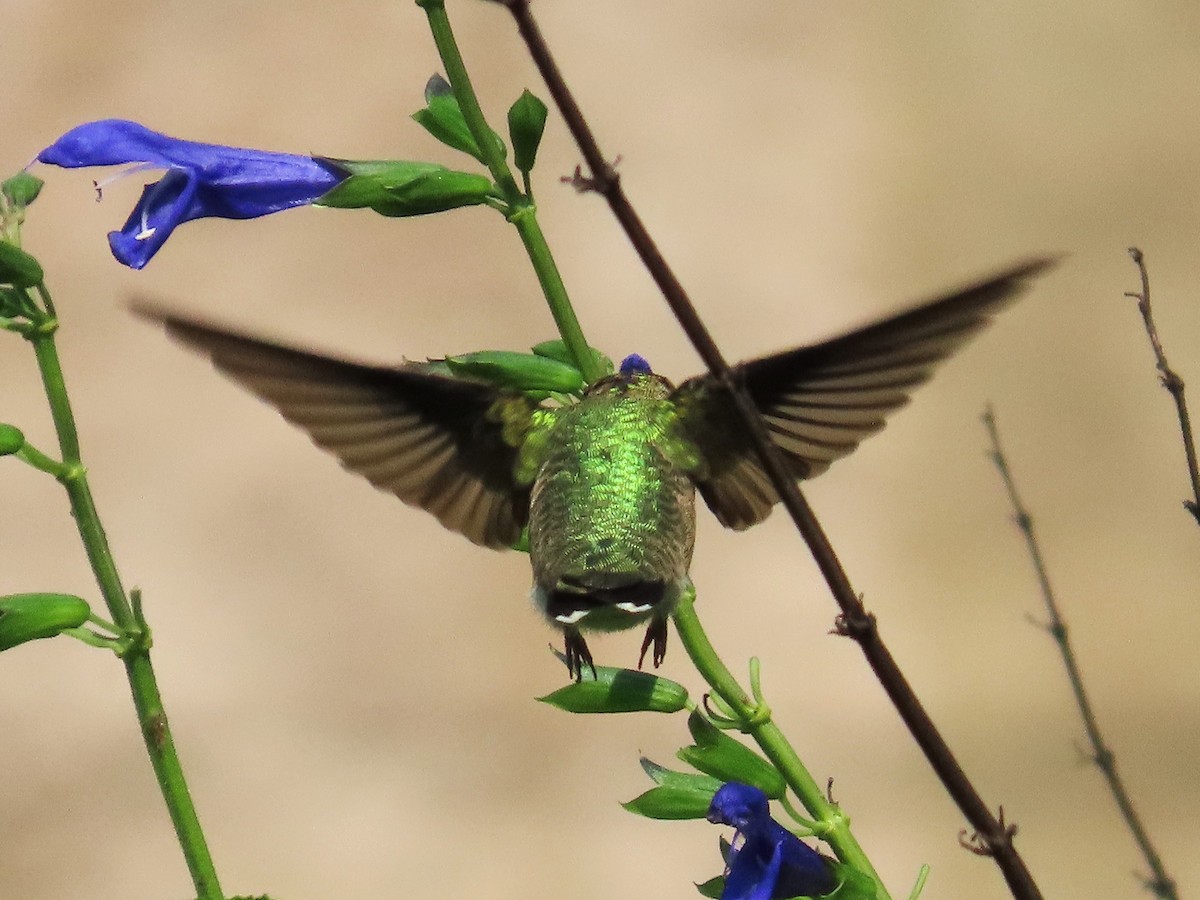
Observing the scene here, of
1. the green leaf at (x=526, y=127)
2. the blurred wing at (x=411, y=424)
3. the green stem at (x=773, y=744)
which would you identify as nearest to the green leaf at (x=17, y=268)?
the blurred wing at (x=411, y=424)

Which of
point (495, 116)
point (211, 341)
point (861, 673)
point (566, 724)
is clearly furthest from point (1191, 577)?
point (211, 341)

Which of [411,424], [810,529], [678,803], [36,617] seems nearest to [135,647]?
[36,617]

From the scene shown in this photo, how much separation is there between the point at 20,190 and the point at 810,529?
0.53 metres

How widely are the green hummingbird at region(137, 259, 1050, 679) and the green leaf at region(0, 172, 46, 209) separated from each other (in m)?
0.21

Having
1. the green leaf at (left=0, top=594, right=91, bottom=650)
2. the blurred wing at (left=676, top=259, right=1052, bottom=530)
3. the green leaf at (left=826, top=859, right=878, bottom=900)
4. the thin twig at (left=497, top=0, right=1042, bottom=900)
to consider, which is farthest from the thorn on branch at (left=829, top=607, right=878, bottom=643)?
the green leaf at (left=0, top=594, right=91, bottom=650)

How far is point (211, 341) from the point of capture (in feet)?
2.31

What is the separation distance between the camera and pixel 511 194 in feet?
2.70

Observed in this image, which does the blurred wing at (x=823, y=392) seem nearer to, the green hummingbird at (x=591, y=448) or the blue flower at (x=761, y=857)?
the green hummingbird at (x=591, y=448)

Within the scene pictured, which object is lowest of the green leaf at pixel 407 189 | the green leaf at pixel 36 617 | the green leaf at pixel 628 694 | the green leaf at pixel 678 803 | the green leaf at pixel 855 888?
the green leaf at pixel 855 888

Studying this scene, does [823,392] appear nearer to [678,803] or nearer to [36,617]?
[678,803]

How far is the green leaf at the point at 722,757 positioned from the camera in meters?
0.79

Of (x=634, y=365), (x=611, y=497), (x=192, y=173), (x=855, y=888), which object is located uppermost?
(x=192, y=173)

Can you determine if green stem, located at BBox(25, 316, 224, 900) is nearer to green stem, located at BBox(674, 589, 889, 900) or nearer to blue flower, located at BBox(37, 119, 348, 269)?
blue flower, located at BBox(37, 119, 348, 269)

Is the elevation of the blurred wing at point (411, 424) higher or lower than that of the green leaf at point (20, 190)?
lower
